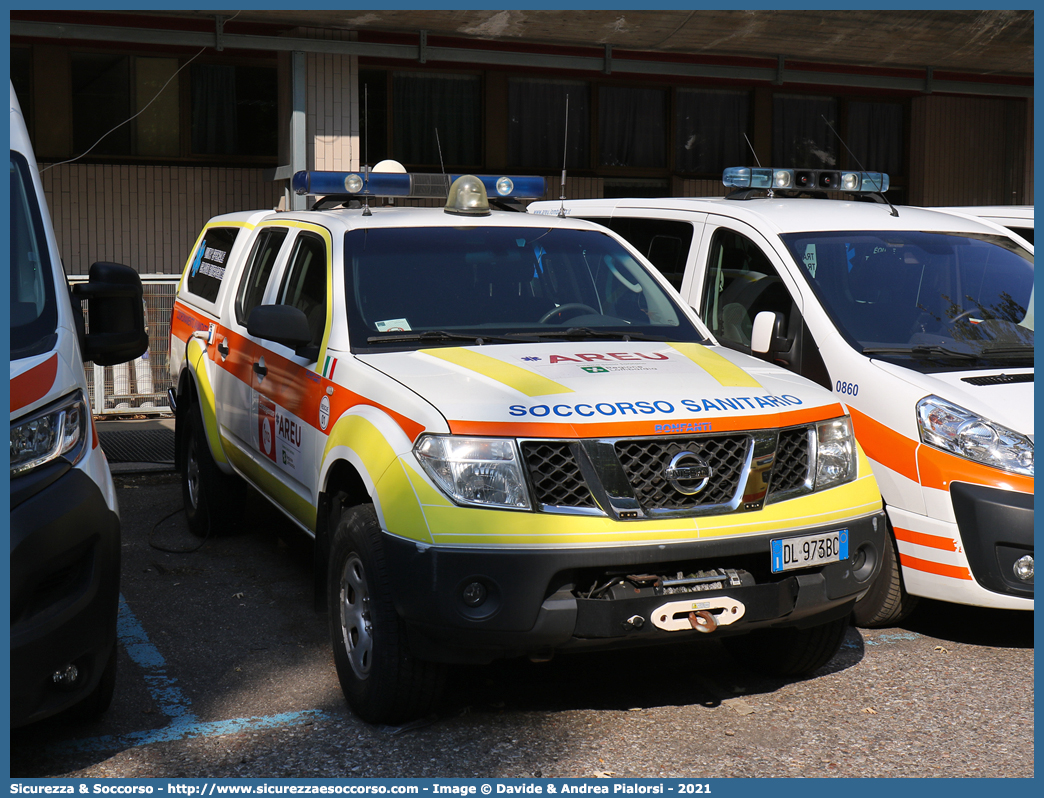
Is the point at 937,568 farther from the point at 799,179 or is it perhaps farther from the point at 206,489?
the point at 206,489

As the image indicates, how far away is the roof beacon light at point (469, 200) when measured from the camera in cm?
542

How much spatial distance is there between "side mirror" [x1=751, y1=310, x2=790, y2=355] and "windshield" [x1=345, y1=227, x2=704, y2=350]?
1.18 feet

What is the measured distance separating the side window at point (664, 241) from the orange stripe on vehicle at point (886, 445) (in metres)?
1.64

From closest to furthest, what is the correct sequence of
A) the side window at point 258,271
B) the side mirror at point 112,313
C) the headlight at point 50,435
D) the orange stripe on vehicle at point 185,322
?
the headlight at point 50,435 → the side mirror at point 112,313 → the side window at point 258,271 → the orange stripe on vehicle at point 185,322

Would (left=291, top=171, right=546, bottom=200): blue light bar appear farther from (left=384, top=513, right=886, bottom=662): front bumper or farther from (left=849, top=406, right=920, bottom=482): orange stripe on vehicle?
(left=384, top=513, right=886, bottom=662): front bumper

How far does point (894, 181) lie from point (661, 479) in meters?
13.9

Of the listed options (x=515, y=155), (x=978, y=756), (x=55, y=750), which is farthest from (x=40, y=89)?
(x=978, y=756)

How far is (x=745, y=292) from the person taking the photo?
5828 mm

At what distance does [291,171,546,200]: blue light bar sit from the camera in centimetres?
615

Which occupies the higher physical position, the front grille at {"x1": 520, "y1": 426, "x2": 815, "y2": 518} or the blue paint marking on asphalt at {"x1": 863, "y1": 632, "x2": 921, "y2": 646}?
the front grille at {"x1": 520, "y1": 426, "x2": 815, "y2": 518}

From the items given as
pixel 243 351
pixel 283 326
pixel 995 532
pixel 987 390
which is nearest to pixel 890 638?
pixel 995 532

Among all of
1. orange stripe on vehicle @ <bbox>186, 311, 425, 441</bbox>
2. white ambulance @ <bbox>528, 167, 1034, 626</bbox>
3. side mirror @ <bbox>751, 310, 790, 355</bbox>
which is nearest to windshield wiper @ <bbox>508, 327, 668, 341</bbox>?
side mirror @ <bbox>751, 310, 790, 355</bbox>

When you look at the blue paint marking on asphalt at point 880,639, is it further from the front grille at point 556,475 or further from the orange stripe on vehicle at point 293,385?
the orange stripe on vehicle at point 293,385

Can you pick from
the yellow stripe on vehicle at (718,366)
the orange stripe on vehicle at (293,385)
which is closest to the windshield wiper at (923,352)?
the yellow stripe on vehicle at (718,366)
